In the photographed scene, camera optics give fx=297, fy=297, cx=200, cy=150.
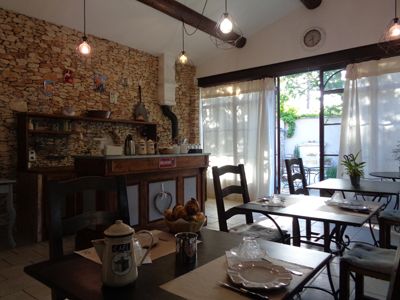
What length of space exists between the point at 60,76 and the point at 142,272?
4.18 metres

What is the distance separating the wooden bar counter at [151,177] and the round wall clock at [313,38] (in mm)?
2822

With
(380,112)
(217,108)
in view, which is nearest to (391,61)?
(380,112)

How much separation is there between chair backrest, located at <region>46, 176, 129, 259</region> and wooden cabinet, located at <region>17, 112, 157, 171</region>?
276 cm

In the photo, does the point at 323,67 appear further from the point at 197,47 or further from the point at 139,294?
the point at 139,294

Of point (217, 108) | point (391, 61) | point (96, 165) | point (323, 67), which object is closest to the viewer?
point (96, 165)

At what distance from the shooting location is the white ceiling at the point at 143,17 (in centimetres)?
418

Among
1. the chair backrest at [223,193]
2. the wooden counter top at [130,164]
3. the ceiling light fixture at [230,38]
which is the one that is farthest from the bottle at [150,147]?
the ceiling light fixture at [230,38]

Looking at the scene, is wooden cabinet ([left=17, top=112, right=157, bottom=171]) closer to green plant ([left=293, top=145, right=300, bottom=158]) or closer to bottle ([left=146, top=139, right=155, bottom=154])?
bottle ([left=146, top=139, right=155, bottom=154])

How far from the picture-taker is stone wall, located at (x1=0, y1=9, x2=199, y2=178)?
3971 mm

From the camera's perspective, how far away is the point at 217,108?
655cm

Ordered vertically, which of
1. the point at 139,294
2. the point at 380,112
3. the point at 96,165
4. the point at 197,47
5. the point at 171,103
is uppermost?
the point at 197,47

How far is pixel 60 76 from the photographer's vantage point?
177 inches

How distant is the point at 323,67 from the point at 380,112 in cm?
121

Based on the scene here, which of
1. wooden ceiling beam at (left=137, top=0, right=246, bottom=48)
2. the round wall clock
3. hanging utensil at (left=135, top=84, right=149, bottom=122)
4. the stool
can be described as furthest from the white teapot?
the round wall clock
